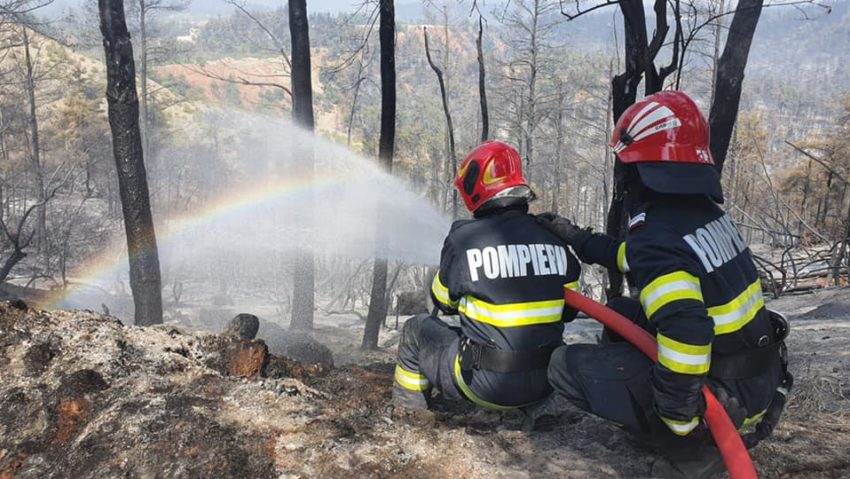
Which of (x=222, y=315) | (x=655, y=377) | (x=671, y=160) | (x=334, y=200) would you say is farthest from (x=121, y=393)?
(x=334, y=200)

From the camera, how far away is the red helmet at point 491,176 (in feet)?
10.6

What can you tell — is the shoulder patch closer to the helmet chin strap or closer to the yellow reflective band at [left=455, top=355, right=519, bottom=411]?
the helmet chin strap

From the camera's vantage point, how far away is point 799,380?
443cm

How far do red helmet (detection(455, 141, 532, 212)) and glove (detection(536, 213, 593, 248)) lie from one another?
22cm

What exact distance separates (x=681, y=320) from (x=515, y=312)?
938 mm

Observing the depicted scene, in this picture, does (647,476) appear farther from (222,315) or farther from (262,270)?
(262,270)

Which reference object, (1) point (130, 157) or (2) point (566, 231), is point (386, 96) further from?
(2) point (566, 231)

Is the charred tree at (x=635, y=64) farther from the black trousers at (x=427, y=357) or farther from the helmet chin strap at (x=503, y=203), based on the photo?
the black trousers at (x=427, y=357)

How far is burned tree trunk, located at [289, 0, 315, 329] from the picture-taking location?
977cm

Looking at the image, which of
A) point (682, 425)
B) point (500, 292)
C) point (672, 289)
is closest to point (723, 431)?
point (682, 425)

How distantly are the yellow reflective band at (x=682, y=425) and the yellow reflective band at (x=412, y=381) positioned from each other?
149cm

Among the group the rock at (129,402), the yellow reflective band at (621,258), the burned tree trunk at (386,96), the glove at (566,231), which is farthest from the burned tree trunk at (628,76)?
the burned tree trunk at (386,96)

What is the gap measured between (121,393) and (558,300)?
7.78 ft

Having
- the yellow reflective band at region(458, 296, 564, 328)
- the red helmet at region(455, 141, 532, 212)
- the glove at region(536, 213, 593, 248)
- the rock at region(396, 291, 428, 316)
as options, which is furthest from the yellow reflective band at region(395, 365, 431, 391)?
the rock at region(396, 291, 428, 316)
